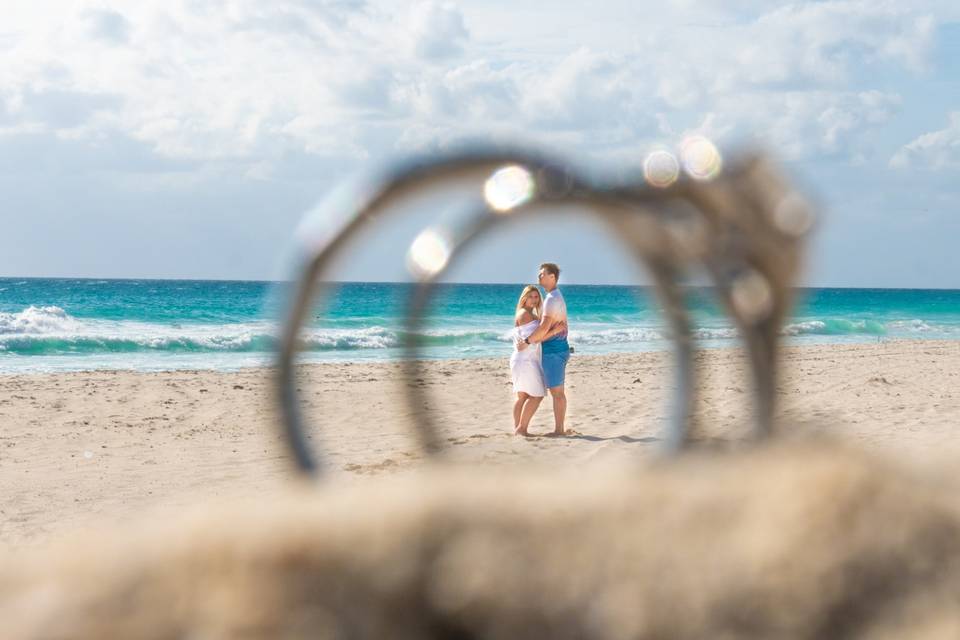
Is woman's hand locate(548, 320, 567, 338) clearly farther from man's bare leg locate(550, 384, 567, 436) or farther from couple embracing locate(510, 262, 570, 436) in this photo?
man's bare leg locate(550, 384, 567, 436)

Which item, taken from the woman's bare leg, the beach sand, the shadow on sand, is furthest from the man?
the beach sand

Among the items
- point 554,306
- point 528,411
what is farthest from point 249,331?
point 554,306

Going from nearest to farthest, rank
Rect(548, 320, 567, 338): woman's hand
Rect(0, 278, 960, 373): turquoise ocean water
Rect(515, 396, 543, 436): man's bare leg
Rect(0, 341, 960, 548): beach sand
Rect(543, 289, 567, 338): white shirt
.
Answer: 1. Rect(0, 341, 960, 548): beach sand
2. Rect(543, 289, 567, 338): white shirt
3. Rect(548, 320, 567, 338): woman's hand
4. Rect(515, 396, 543, 436): man's bare leg
5. Rect(0, 278, 960, 373): turquoise ocean water

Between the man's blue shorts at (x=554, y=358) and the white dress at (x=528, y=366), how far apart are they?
2.9 inches

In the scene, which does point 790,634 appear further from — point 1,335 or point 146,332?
point 146,332

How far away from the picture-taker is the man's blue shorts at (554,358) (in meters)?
9.02

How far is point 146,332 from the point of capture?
1197 inches

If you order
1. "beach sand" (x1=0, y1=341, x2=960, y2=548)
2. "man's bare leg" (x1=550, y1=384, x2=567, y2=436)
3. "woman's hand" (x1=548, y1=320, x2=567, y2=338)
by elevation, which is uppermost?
"woman's hand" (x1=548, y1=320, x2=567, y2=338)

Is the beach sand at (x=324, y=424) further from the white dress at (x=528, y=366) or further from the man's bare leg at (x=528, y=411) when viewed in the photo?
the white dress at (x=528, y=366)

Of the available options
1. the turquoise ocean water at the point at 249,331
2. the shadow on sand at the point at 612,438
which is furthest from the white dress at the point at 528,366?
the turquoise ocean water at the point at 249,331

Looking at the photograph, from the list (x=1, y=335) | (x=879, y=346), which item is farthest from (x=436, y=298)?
(x=1, y=335)

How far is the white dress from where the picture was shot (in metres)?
8.95

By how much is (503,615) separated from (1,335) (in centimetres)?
2883

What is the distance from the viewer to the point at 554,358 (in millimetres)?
9023
